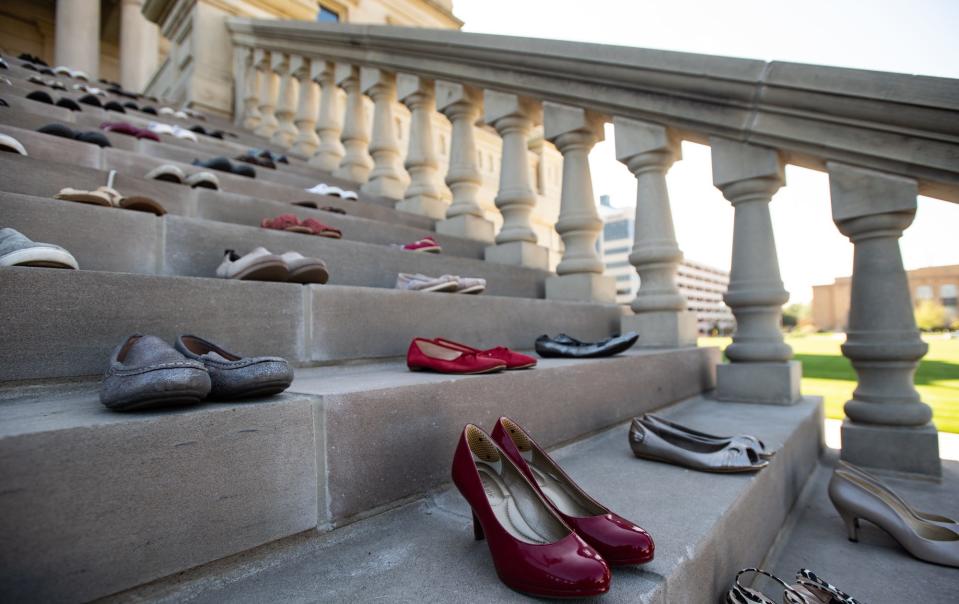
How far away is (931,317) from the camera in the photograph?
3166 centimetres

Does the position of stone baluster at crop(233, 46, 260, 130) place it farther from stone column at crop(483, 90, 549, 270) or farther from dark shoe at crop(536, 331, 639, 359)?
dark shoe at crop(536, 331, 639, 359)

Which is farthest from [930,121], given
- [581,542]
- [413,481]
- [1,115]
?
[1,115]

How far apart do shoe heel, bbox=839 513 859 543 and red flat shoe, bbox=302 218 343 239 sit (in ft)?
7.94

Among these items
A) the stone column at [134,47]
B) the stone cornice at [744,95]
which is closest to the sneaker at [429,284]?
the stone cornice at [744,95]

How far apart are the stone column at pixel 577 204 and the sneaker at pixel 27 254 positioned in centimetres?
257

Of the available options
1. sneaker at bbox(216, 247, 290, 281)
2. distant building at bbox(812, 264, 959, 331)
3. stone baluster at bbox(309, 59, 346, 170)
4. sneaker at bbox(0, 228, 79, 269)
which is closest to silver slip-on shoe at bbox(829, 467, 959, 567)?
sneaker at bbox(216, 247, 290, 281)

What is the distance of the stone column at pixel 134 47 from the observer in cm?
1032

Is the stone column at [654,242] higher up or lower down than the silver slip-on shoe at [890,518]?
higher up

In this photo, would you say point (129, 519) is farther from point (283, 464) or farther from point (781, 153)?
point (781, 153)

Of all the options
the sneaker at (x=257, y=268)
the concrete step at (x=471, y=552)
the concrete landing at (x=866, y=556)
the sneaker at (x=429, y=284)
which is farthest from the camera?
the sneaker at (x=429, y=284)

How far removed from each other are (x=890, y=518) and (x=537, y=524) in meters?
1.34

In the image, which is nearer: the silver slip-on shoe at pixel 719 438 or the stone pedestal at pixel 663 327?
the silver slip-on shoe at pixel 719 438

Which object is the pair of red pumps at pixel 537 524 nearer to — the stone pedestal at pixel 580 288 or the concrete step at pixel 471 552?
the concrete step at pixel 471 552

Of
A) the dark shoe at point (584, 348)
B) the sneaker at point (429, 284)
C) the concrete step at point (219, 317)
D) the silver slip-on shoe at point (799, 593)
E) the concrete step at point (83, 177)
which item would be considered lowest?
the silver slip-on shoe at point (799, 593)
